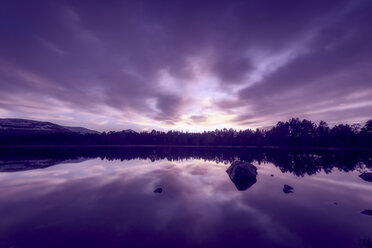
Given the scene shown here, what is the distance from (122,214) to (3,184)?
23095 millimetres

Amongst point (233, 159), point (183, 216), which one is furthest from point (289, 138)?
point (183, 216)

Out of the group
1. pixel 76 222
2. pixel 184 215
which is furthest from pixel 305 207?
pixel 76 222

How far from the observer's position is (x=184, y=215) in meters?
13.9

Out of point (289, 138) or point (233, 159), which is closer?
point (233, 159)

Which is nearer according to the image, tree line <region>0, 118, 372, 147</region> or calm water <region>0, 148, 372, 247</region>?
calm water <region>0, 148, 372, 247</region>

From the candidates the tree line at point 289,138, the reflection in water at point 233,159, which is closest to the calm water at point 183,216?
the reflection in water at point 233,159

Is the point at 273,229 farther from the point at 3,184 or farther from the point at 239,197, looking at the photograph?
the point at 3,184

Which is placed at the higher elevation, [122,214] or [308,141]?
[308,141]

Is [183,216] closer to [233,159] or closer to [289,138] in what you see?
[233,159]

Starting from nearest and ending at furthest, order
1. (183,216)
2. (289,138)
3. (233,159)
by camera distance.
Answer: (183,216), (233,159), (289,138)

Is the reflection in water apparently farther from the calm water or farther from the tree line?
the tree line

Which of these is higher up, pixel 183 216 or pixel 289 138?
pixel 289 138

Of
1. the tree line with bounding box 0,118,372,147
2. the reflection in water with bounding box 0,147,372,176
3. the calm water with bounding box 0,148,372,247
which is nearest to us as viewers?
the calm water with bounding box 0,148,372,247

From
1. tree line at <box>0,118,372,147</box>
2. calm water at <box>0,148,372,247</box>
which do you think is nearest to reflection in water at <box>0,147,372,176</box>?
calm water at <box>0,148,372,247</box>
